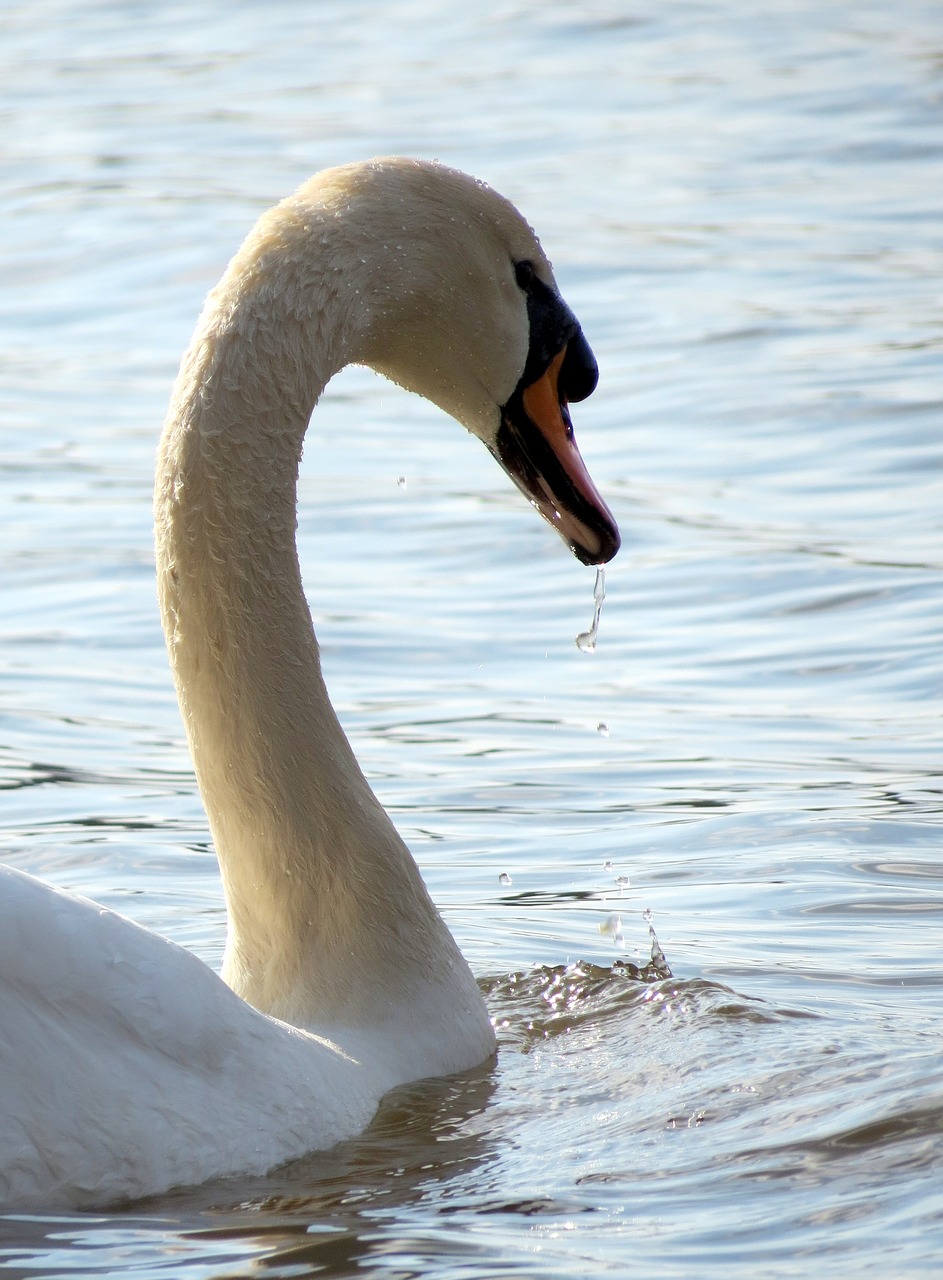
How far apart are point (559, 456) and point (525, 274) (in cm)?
42

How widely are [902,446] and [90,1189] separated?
7.10 meters

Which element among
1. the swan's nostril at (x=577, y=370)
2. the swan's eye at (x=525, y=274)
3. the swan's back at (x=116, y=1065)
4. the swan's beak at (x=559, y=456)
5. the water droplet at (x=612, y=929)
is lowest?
the water droplet at (x=612, y=929)

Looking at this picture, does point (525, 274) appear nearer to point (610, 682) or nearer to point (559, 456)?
point (559, 456)

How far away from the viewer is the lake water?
3.96 meters

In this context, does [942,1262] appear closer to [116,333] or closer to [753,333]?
[753,333]

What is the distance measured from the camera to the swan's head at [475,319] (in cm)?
472

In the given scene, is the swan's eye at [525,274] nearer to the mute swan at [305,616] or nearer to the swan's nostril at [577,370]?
the mute swan at [305,616]

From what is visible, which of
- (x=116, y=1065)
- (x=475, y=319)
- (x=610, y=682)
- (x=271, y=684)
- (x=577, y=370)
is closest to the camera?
(x=116, y=1065)

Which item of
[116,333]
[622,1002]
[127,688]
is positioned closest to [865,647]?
[127,688]

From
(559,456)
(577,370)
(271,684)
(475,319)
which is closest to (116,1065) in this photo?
(271,684)

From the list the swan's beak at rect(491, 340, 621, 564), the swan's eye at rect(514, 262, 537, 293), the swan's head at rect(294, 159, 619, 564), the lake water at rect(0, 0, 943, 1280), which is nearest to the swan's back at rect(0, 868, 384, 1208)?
the lake water at rect(0, 0, 943, 1280)

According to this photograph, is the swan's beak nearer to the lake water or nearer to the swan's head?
the swan's head

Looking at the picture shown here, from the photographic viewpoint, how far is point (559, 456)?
5.21 metres

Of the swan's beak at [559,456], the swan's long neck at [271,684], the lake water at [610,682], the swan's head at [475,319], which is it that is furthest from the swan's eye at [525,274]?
the lake water at [610,682]
